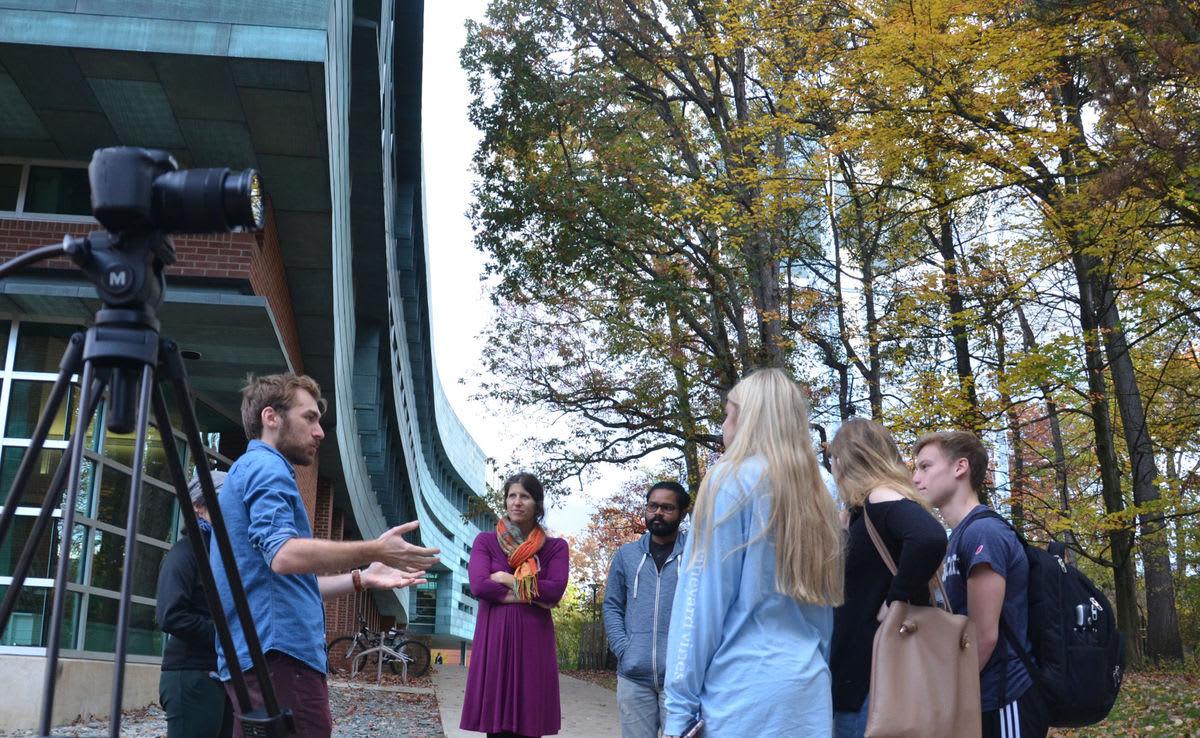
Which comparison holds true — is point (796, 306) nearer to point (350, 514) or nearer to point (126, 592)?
point (350, 514)

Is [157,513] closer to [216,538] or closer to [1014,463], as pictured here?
[216,538]

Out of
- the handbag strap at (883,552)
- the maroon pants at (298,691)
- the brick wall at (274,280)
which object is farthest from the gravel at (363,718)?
the handbag strap at (883,552)

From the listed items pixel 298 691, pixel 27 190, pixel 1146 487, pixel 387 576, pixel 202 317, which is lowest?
pixel 298 691

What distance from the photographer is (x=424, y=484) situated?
3819cm

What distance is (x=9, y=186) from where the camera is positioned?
1046 centimetres

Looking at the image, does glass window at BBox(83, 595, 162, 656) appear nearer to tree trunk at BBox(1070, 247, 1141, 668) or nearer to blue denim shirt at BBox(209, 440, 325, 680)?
blue denim shirt at BBox(209, 440, 325, 680)

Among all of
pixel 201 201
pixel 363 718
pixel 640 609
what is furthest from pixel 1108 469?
pixel 201 201

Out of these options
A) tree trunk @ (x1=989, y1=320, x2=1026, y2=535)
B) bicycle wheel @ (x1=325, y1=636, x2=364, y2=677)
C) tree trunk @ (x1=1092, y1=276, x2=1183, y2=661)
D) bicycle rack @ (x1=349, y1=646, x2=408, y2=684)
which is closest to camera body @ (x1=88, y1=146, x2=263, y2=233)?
tree trunk @ (x1=989, y1=320, x2=1026, y2=535)

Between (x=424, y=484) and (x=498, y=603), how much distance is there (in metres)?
32.7

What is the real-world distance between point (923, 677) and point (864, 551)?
1.57 ft

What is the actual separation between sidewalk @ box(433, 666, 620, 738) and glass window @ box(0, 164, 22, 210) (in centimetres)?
678

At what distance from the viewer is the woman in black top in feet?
11.6

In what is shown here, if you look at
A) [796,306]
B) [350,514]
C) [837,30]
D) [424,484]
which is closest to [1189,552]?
[796,306]

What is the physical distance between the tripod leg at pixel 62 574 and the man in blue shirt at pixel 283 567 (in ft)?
4.13
